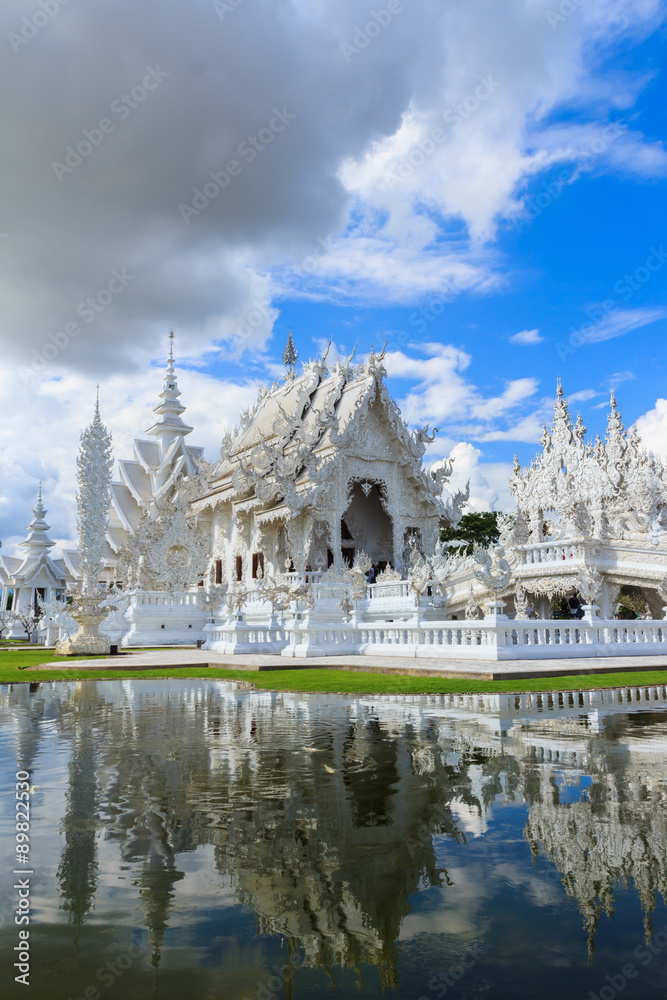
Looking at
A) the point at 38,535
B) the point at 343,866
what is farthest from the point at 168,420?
the point at 343,866

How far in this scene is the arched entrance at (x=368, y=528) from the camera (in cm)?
2989

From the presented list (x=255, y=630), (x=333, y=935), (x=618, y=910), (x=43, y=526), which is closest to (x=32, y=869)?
(x=333, y=935)

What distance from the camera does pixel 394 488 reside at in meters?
28.1

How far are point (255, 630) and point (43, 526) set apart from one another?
141 ft

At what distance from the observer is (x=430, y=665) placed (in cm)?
1270

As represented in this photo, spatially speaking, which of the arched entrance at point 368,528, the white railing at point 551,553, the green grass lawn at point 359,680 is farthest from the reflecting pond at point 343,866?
the arched entrance at point 368,528

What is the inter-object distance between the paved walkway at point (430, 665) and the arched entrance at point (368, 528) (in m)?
13.3

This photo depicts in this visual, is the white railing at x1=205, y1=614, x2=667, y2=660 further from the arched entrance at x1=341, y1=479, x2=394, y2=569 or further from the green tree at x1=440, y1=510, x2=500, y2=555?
the green tree at x1=440, y1=510, x2=500, y2=555

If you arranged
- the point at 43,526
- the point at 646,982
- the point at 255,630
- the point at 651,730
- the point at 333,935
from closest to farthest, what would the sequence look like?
the point at 646,982
the point at 333,935
the point at 651,730
the point at 255,630
the point at 43,526

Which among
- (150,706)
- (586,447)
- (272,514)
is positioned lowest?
(150,706)

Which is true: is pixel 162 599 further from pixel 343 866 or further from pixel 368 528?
pixel 343 866

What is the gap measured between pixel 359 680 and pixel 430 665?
6.14ft

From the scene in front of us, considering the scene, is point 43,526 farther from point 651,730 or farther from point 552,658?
point 651,730

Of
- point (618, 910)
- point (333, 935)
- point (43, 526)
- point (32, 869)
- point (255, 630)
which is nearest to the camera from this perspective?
point (333, 935)
